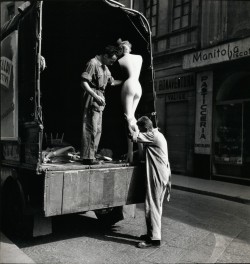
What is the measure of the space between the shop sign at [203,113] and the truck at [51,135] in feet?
20.0

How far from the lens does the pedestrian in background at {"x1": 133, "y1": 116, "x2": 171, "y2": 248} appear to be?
14.3ft

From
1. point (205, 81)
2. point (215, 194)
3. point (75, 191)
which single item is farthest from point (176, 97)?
point (75, 191)

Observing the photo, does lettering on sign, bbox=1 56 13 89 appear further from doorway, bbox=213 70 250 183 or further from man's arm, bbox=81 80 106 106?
doorway, bbox=213 70 250 183

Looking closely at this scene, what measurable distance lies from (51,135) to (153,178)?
3.05 meters

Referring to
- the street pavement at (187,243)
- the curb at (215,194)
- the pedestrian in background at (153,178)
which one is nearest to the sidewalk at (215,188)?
the curb at (215,194)

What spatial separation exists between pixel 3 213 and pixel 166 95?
9.20 meters

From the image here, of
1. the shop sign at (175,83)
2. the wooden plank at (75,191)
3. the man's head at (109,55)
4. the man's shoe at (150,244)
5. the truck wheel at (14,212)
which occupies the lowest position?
the man's shoe at (150,244)

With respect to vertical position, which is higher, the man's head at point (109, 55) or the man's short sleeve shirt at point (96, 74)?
the man's head at point (109, 55)

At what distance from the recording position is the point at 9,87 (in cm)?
474

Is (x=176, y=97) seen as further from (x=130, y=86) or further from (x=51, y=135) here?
(x=130, y=86)

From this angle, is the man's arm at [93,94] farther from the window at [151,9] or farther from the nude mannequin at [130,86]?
the window at [151,9]

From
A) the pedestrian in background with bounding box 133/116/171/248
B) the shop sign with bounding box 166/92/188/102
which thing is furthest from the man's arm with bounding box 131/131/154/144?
the shop sign with bounding box 166/92/188/102

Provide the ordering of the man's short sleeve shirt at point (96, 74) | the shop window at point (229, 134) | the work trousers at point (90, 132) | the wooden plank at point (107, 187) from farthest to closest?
the shop window at point (229, 134) → the man's short sleeve shirt at point (96, 74) → the work trousers at point (90, 132) → the wooden plank at point (107, 187)

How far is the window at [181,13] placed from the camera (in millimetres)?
10499
